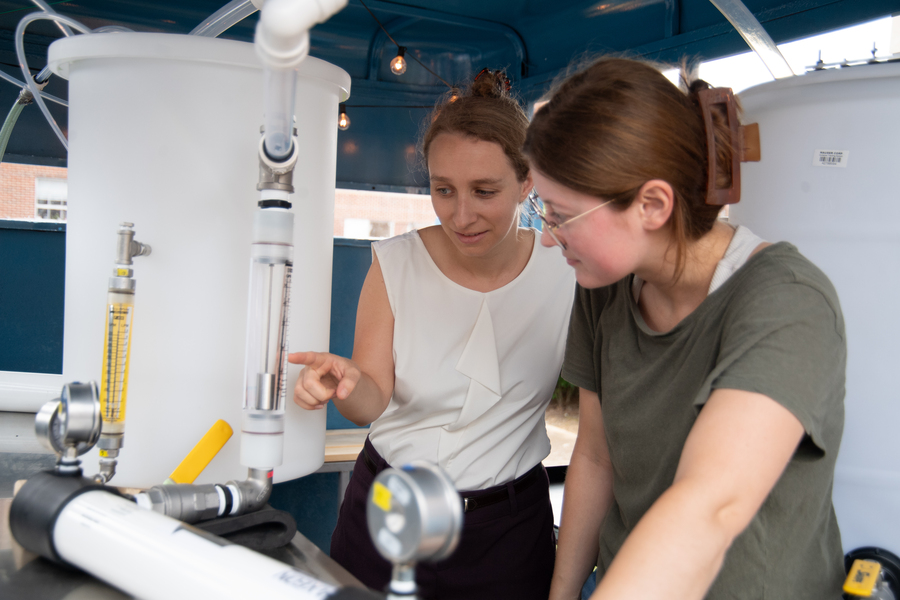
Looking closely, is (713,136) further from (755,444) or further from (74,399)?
(74,399)

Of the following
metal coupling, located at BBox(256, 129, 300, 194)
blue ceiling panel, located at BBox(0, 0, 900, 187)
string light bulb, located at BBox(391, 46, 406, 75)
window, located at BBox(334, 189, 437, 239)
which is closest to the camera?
metal coupling, located at BBox(256, 129, 300, 194)

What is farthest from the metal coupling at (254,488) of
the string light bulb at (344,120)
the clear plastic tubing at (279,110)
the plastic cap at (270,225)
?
the string light bulb at (344,120)

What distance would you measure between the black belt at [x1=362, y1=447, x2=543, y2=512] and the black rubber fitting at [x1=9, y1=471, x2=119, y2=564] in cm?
68

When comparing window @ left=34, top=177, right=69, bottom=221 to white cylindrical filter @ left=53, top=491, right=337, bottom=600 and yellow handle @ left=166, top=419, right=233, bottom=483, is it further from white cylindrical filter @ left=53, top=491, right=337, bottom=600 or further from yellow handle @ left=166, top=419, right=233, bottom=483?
white cylindrical filter @ left=53, top=491, right=337, bottom=600

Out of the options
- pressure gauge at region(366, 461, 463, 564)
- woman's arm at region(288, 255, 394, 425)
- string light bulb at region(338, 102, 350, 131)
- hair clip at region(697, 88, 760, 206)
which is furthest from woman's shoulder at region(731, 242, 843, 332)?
string light bulb at region(338, 102, 350, 131)

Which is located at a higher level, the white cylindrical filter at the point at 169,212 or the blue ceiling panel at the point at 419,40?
the blue ceiling panel at the point at 419,40

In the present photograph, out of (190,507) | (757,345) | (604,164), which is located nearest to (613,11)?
(604,164)

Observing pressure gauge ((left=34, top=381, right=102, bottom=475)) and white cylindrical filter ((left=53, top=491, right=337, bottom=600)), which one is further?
pressure gauge ((left=34, top=381, right=102, bottom=475))

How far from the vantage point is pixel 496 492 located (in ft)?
4.27

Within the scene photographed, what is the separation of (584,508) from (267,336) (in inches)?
27.9

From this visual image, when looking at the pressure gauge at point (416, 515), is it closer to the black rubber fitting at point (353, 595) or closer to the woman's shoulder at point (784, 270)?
the black rubber fitting at point (353, 595)

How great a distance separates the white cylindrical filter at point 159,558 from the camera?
563mm

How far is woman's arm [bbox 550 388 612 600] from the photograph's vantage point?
1.23 meters

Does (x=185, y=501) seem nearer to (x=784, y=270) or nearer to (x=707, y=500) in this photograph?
(x=707, y=500)
